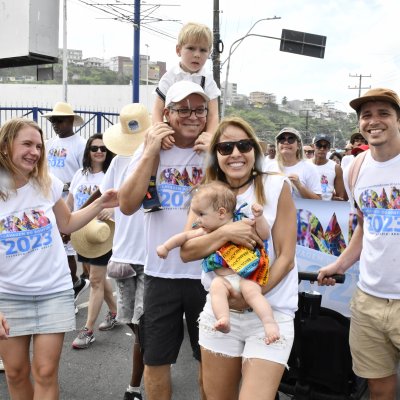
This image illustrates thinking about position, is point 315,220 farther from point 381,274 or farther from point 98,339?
point 98,339

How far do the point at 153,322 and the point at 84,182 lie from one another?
8.59 ft

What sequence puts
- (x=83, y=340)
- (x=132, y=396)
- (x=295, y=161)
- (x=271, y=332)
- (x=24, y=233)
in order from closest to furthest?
(x=271, y=332) → (x=24, y=233) → (x=132, y=396) → (x=83, y=340) → (x=295, y=161)

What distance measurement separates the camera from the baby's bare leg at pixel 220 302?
217cm

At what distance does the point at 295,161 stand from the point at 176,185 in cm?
337

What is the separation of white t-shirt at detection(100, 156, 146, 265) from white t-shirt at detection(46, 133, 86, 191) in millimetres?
2604

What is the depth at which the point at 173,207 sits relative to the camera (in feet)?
9.71

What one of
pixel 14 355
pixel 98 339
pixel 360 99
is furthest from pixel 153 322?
pixel 98 339

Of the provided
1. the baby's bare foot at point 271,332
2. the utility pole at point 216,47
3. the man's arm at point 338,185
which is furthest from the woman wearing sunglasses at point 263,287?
the utility pole at point 216,47

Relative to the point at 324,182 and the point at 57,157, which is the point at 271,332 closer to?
the point at 57,157

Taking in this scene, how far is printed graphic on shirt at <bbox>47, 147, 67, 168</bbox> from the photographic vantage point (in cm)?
618

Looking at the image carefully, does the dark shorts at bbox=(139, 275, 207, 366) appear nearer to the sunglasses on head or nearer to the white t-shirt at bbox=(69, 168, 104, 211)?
the white t-shirt at bbox=(69, 168, 104, 211)

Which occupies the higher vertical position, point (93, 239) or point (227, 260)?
point (227, 260)

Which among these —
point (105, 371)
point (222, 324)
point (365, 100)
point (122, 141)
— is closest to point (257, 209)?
point (222, 324)

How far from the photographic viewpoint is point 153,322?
3.00 m
